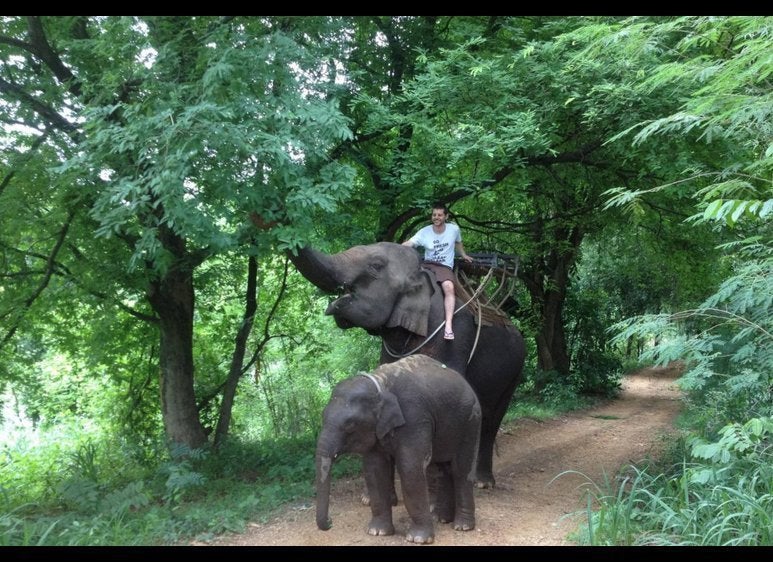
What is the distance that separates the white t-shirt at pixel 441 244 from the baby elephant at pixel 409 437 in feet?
4.56

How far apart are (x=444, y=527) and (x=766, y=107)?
4289 millimetres

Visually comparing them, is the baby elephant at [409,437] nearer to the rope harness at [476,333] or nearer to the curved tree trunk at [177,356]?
the rope harness at [476,333]

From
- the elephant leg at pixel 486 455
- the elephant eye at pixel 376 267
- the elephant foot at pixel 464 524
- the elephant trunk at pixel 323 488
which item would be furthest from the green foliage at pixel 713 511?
the elephant eye at pixel 376 267

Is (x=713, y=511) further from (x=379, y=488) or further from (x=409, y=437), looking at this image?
(x=379, y=488)

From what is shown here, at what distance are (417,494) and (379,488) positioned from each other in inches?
14.2

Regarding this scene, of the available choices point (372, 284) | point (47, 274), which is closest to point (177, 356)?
point (47, 274)

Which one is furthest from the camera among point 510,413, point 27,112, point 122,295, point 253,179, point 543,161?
point 510,413

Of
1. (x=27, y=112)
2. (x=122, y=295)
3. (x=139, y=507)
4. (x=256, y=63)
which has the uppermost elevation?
(x=27, y=112)

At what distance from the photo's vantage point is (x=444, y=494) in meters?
6.07

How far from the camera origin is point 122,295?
813 cm

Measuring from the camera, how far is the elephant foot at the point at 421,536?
5398 millimetres
